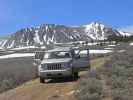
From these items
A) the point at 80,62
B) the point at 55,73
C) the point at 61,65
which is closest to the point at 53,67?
the point at 55,73

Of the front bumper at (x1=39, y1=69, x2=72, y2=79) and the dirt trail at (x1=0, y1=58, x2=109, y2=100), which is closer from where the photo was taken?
the dirt trail at (x1=0, y1=58, x2=109, y2=100)

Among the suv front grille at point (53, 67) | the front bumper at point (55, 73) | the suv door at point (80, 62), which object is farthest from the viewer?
the suv door at point (80, 62)

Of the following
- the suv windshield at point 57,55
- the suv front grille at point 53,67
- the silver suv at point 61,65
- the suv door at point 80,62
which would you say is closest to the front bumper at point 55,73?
the silver suv at point 61,65

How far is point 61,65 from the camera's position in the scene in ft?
97.2

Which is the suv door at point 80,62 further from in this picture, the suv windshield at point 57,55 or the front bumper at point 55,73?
the front bumper at point 55,73

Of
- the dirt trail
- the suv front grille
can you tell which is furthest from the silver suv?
the dirt trail

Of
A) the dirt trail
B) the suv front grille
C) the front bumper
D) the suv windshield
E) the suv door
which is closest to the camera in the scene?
the dirt trail

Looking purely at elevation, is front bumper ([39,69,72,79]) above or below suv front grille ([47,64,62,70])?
below

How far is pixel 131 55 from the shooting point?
34.0 meters

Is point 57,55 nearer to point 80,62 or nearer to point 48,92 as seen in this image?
point 80,62

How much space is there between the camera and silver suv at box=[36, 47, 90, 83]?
97.1ft

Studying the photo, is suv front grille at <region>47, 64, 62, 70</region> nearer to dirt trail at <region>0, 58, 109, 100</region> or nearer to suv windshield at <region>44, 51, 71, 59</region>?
dirt trail at <region>0, 58, 109, 100</region>

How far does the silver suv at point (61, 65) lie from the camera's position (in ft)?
97.1

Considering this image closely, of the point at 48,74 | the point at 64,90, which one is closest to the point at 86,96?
the point at 64,90
